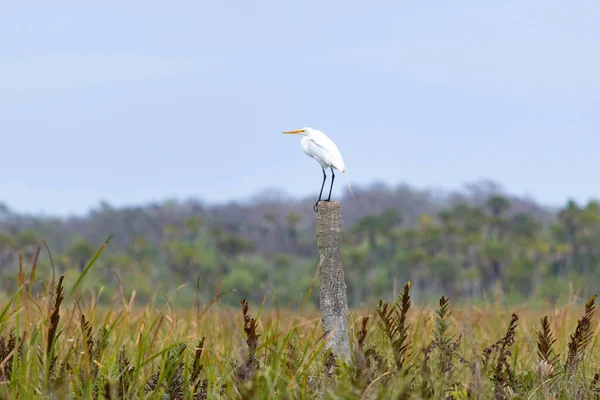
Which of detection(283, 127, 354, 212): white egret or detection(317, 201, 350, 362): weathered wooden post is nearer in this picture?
detection(317, 201, 350, 362): weathered wooden post

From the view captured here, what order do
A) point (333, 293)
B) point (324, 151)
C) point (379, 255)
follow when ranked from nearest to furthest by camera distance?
point (333, 293)
point (324, 151)
point (379, 255)

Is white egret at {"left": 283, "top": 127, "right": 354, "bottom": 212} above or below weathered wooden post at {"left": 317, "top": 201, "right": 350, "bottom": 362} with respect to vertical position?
above

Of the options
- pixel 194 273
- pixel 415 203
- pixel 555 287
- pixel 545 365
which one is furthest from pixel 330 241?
pixel 415 203

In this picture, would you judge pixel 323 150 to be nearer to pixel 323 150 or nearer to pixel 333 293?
pixel 323 150

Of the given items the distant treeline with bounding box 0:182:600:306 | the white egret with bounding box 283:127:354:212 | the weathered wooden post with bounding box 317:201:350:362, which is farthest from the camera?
the distant treeline with bounding box 0:182:600:306

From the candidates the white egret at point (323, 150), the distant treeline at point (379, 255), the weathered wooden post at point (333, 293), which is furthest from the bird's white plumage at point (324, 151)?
the distant treeline at point (379, 255)

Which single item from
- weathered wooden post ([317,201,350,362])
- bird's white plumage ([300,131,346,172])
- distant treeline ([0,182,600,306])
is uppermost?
bird's white plumage ([300,131,346,172])

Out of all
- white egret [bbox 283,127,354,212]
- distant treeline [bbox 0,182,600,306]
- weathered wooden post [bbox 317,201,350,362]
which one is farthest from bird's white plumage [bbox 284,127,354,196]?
distant treeline [bbox 0,182,600,306]

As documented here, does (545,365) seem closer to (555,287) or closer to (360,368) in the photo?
(360,368)

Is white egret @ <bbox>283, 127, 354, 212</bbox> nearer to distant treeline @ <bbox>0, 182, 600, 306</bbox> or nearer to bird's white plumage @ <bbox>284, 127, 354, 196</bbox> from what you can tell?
bird's white plumage @ <bbox>284, 127, 354, 196</bbox>

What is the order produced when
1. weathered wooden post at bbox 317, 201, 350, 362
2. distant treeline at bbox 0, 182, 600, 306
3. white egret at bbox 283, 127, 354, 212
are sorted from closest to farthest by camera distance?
weathered wooden post at bbox 317, 201, 350, 362
white egret at bbox 283, 127, 354, 212
distant treeline at bbox 0, 182, 600, 306

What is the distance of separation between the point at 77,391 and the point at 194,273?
291ft

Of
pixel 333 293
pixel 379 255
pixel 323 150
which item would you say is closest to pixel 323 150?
pixel 323 150

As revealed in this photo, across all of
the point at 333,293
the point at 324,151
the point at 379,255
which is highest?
the point at 324,151
